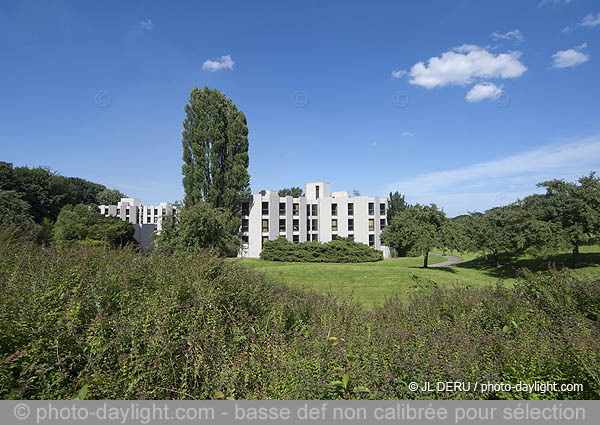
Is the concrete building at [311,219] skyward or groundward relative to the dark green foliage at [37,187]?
groundward

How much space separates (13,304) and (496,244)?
32822 mm

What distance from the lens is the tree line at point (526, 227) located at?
85.1 ft

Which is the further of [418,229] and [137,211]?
[137,211]

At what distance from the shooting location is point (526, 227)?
27562 mm

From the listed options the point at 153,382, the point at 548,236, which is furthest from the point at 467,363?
the point at 548,236

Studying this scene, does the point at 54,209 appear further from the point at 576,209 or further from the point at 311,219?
the point at 576,209

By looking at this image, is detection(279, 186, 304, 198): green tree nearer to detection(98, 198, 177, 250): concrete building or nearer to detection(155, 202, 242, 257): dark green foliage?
detection(98, 198, 177, 250): concrete building

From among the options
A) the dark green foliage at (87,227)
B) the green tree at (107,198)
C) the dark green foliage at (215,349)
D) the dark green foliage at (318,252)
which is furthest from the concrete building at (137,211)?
the dark green foliage at (215,349)

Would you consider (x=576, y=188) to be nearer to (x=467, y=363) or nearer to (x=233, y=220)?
(x=467, y=363)

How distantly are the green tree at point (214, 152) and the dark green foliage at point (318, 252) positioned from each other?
7586 millimetres

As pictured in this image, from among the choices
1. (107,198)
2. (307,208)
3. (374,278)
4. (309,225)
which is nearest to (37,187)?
(107,198)

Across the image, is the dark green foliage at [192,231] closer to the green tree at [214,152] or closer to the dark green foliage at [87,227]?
the dark green foliage at [87,227]

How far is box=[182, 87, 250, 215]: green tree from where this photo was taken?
41.3 meters

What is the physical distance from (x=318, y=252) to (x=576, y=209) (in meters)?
27.5
